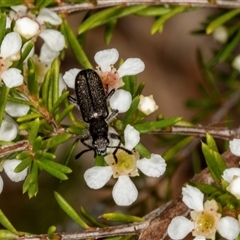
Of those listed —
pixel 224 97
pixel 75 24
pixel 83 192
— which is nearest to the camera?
pixel 224 97

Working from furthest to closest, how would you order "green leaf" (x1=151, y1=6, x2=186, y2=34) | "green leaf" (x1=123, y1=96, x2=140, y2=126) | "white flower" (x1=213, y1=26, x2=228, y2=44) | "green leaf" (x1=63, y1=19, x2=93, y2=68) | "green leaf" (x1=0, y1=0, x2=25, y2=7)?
"white flower" (x1=213, y1=26, x2=228, y2=44)
"green leaf" (x1=151, y1=6, x2=186, y2=34)
"green leaf" (x1=63, y1=19, x2=93, y2=68)
"green leaf" (x1=0, y1=0, x2=25, y2=7)
"green leaf" (x1=123, y1=96, x2=140, y2=126)

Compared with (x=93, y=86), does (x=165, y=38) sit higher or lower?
lower

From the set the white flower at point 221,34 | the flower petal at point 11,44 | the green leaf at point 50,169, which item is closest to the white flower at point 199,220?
the green leaf at point 50,169

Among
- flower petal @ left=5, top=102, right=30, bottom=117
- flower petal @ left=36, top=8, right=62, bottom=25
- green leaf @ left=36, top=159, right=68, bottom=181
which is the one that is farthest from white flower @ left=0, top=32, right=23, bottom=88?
flower petal @ left=36, top=8, right=62, bottom=25

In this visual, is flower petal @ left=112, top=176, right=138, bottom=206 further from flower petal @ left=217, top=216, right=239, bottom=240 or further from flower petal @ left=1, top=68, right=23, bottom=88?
flower petal @ left=1, top=68, right=23, bottom=88

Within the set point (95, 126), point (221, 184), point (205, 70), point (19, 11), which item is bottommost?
point (205, 70)

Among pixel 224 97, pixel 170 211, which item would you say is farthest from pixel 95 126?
pixel 224 97

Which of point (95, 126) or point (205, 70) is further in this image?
point (205, 70)

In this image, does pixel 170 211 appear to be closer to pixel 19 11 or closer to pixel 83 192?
pixel 19 11
